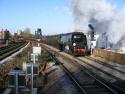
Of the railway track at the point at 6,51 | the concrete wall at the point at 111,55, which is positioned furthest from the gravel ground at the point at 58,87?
the railway track at the point at 6,51

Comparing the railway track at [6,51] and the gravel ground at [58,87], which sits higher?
the gravel ground at [58,87]

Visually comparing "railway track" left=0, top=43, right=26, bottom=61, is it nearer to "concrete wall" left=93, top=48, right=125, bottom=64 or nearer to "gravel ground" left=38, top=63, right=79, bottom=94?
"concrete wall" left=93, top=48, right=125, bottom=64

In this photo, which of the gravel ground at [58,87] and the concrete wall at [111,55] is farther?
the concrete wall at [111,55]

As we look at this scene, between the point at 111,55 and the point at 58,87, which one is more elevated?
the point at 111,55

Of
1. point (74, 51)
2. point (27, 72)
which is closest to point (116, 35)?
point (74, 51)

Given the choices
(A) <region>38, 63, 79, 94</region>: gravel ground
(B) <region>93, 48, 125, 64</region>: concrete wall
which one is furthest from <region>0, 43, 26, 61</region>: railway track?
(A) <region>38, 63, 79, 94</region>: gravel ground

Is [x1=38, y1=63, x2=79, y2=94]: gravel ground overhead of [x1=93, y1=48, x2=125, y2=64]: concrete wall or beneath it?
beneath

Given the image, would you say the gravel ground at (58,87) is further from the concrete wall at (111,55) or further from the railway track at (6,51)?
the railway track at (6,51)

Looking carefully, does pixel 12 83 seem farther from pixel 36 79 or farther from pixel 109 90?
pixel 36 79

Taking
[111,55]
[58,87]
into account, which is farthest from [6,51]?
[58,87]

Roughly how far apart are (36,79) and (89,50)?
100ft

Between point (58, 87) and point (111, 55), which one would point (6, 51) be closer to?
point (111, 55)

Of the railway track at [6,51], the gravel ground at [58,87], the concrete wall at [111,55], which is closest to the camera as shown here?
the gravel ground at [58,87]

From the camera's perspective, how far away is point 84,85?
62.6 feet
